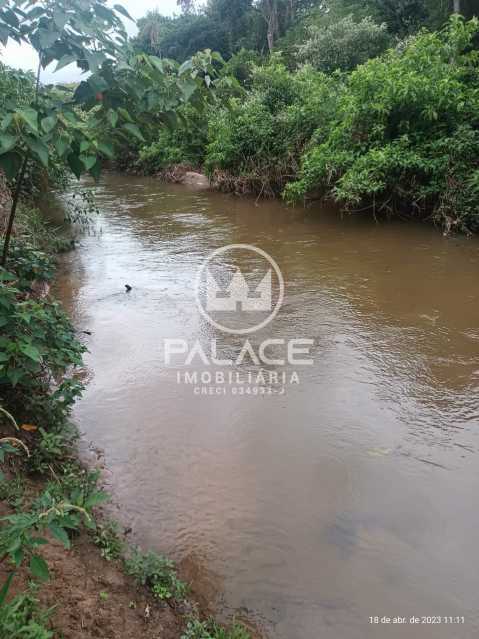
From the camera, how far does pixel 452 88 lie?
7.23 m

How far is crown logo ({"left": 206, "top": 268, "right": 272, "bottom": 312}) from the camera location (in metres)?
5.33

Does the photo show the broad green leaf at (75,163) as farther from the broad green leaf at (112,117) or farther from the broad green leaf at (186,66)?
the broad green leaf at (186,66)

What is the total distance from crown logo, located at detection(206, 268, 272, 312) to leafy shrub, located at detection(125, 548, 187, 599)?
339 centimetres

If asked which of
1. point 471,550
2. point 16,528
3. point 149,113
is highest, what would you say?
point 149,113

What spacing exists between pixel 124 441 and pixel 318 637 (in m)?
1.71

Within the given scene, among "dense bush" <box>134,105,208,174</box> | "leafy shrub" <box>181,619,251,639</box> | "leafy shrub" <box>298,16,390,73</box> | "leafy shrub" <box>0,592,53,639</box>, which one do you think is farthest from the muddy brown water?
"leafy shrub" <box>298,16,390,73</box>

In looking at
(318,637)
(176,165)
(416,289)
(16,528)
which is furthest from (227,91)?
(176,165)

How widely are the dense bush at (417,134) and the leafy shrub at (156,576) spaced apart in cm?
644

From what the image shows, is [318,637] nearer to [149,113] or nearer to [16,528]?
[16,528]

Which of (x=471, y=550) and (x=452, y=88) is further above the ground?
(x=452, y=88)

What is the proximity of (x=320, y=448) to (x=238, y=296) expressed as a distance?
2859 millimetres

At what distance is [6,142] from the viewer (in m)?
1.55

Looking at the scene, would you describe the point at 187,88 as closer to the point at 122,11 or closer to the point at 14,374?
the point at 122,11

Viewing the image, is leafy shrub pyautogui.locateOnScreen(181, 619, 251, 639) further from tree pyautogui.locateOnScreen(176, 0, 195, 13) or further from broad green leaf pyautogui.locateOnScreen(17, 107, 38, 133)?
tree pyautogui.locateOnScreen(176, 0, 195, 13)
